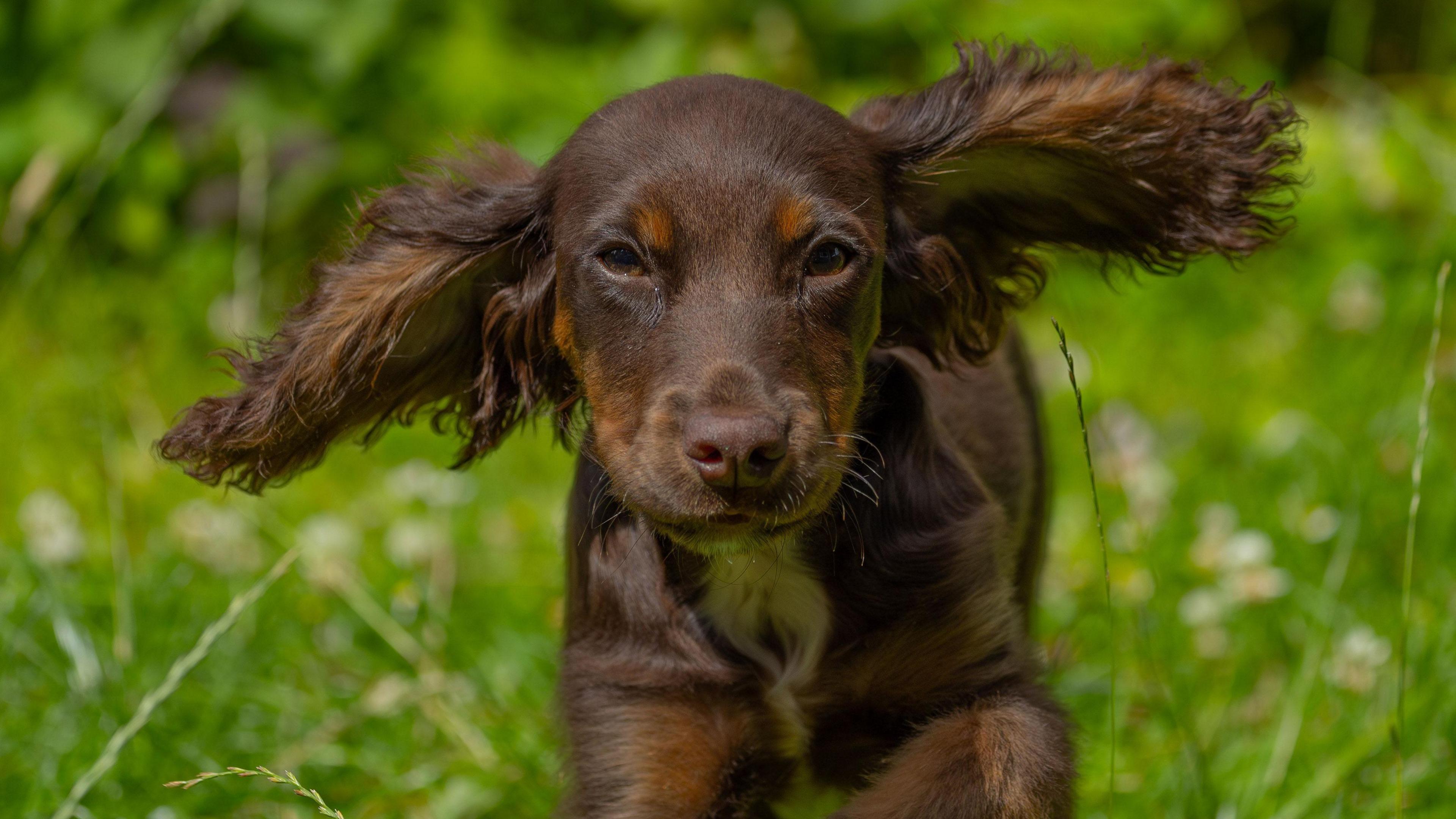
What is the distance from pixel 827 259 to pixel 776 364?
0.76ft

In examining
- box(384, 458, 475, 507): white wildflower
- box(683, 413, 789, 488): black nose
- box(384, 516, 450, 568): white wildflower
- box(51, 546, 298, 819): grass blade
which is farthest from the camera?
box(384, 458, 475, 507): white wildflower

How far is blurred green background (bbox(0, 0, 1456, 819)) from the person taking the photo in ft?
10.9

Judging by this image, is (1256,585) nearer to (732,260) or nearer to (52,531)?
(732,260)

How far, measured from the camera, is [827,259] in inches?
97.6

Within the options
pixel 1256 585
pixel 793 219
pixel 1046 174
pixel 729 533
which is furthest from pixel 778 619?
pixel 1256 585

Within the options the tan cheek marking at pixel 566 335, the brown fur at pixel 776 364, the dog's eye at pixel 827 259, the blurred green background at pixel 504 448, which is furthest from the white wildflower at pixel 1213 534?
the tan cheek marking at pixel 566 335

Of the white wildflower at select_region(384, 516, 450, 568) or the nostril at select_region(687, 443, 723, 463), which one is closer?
the nostril at select_region(687, 443, 723, 463)

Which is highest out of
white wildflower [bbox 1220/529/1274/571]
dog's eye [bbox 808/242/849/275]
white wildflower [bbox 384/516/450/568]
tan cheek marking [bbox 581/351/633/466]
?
dog's eye [bbox 808/242/849/275]

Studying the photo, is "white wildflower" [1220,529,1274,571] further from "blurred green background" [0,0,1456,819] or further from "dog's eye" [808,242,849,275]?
"dog's eye" [808,242,849,275]

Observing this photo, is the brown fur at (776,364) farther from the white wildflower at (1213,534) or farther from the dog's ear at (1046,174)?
the white wildflower at (1213,534)

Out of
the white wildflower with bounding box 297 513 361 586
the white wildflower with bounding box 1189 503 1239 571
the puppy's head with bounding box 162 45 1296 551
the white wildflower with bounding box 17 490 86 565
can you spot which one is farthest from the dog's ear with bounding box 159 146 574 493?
the white wildflower with bounding box 1189 503 1239 571

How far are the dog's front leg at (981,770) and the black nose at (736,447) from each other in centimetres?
48

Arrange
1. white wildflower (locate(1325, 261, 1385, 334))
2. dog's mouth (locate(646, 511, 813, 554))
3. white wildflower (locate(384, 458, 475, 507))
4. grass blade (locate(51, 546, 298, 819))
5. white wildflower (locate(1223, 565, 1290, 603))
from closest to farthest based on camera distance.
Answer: dog's mouth (locate(646, 511, 813, 554)) → grass blade (locate(51, 546, 298, 819)) → white wildflower (locate(1223, 565, 1290, 603)) → white wildflower (locate(384, 458, 475, 507)) → white wildflower (locate(1325, 261, 1385, 334))

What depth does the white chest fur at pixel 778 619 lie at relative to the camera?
2.60 metres
